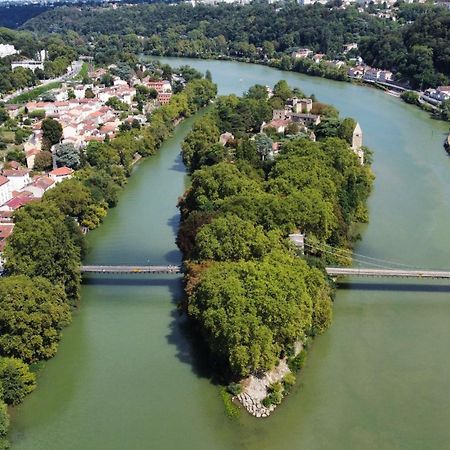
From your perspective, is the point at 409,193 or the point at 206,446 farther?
the point at 409,193

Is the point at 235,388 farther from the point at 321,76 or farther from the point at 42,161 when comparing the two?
the point at 321,76

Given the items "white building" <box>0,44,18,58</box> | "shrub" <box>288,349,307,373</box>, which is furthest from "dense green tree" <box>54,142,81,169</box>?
"white building" <box>0,44,18,58</box>

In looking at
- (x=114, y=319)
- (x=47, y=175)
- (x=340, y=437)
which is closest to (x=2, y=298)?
(x=114, y=319)

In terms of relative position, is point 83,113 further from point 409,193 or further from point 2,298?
point 2,298

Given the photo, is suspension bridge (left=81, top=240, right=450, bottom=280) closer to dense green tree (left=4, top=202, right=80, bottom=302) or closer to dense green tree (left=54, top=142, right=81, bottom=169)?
dense green tree (left=4, top=202, right=80, bottom=302)

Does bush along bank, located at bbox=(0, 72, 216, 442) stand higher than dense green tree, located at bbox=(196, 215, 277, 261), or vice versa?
dense green tree, located at bbox=(196, 215, 277, 261)

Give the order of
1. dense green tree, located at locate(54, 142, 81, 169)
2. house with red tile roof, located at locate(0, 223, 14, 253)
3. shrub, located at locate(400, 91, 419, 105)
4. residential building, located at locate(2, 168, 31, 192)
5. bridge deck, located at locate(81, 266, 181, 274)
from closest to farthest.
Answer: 1. bridge deck, located at locate(81, 266, 181, 274)
2. house with red tile roof, located at locate(0, 223, 14, 253)
3. residential building, located at locate(2, 168, 31, 192)
4. dense green tree, located at locate(54, 142, 81, 169)
5. shrub, located at locate(400, 91, 419, 105)

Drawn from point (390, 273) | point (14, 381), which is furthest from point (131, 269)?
point (390, 273)
